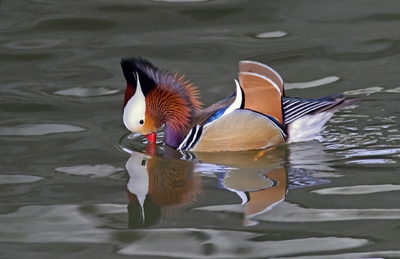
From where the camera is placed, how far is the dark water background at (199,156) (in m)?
3.81

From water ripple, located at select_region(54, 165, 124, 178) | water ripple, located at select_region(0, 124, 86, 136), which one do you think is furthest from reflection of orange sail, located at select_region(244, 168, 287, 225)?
water ripple, located at select_region(0, 124, 86, 136)

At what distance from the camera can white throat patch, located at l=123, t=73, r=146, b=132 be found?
5.16m

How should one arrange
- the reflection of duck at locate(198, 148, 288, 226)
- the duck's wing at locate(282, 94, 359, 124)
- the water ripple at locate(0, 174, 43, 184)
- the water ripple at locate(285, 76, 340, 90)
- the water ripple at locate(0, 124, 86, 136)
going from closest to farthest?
the reflection of duck at locate(198, 148, 288, 226) < the water ripple at locate(0, 174, 43, 184) < the duck's wing at locate(282, 94, 359, 124) < the water ripple at locate(0, 124, 86, 136) < the water ripple at locate(285, 76, 340, 90)

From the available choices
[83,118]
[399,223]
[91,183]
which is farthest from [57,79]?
[399,223]

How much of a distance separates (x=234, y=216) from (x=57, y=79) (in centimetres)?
338

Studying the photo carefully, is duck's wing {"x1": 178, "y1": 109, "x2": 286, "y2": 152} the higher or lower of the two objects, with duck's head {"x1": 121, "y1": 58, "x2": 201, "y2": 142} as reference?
lower

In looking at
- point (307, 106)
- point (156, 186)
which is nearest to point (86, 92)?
point (307, 106)

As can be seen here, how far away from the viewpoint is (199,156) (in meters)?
5.10

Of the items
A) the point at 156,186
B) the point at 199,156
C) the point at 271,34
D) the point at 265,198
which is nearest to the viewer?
the point at 265,198

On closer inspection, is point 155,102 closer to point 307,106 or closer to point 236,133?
point 236,133

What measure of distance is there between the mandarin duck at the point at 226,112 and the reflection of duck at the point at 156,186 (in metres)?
0.26

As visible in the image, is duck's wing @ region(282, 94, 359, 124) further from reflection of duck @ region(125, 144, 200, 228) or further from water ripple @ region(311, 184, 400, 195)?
water ripple @ region(311, 184, 400, 195)

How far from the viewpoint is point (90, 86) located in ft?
22.3

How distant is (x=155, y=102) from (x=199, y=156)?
20.1 inches
